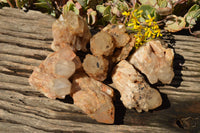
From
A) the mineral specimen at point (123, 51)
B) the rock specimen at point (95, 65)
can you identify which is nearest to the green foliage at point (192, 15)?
the mineral specimen at point (123, 51)

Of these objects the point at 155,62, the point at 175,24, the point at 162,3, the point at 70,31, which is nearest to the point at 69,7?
the point at 70,31

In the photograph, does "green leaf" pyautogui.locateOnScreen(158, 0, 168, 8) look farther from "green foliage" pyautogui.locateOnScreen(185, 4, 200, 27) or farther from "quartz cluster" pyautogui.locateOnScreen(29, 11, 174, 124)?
"quartz cluster" pyautogui.locateOnScreen(29, 11, 174, 124)

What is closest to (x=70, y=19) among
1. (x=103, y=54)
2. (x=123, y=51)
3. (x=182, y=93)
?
(x=103, y=54)

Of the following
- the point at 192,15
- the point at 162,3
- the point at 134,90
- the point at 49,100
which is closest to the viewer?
the point at 134,90

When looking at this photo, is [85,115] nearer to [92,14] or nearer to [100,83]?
[100,83]

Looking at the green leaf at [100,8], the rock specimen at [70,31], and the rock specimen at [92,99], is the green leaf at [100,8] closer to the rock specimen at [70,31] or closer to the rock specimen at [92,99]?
the rock specimen at [70,31]

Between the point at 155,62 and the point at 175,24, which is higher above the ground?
the point at 175,24

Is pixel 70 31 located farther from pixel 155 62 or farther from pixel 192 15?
pixel 192 15
